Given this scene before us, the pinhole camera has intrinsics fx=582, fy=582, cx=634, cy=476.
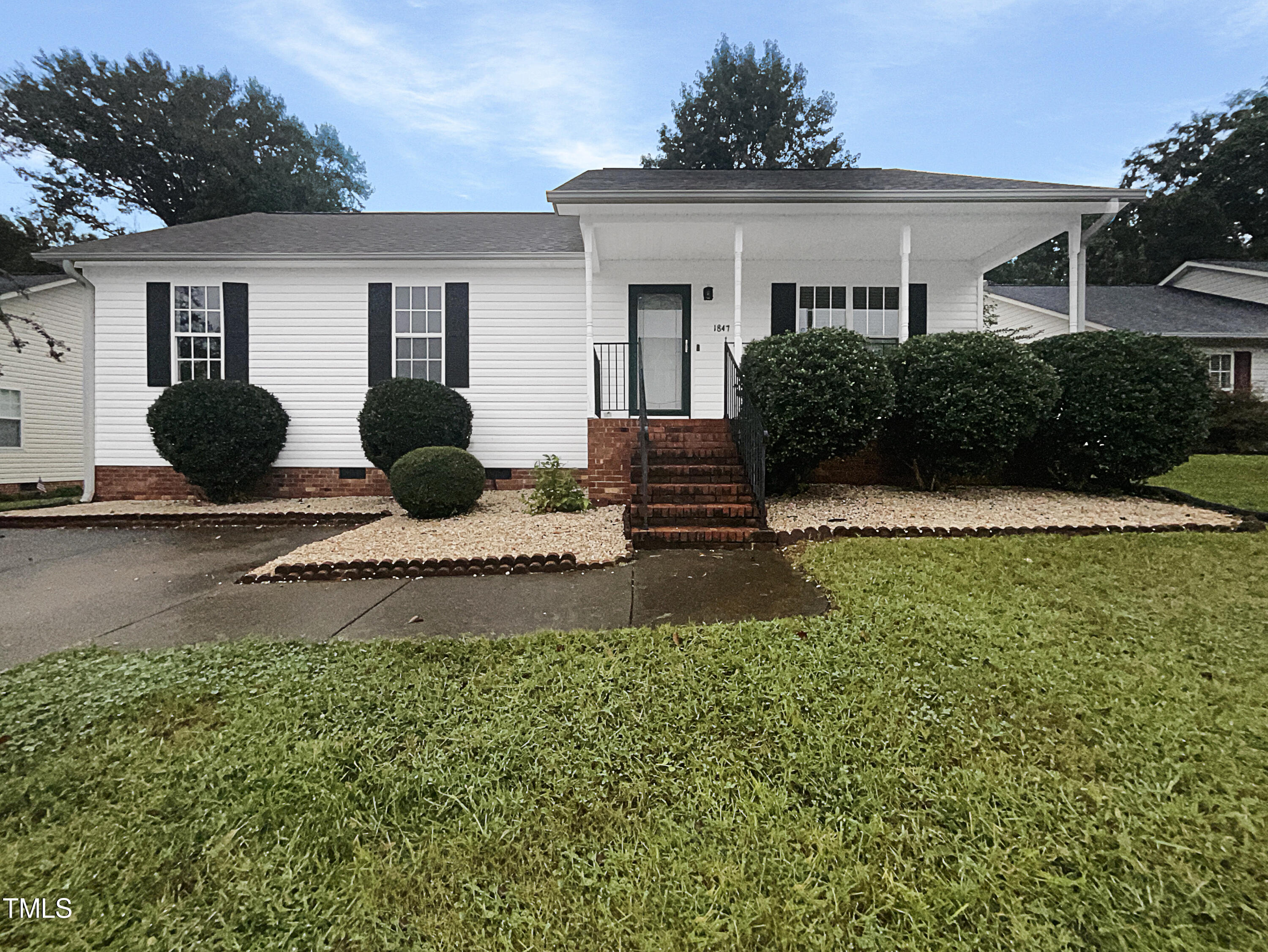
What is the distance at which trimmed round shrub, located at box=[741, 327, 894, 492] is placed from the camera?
20.7ft

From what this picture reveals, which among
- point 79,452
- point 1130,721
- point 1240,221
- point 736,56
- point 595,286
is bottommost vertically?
point 1130,721

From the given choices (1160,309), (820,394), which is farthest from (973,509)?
(1160,309)

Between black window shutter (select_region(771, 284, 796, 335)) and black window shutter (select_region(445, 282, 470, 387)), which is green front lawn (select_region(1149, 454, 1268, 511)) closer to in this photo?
black window shutter (select_region(771, 284, 796, 335))

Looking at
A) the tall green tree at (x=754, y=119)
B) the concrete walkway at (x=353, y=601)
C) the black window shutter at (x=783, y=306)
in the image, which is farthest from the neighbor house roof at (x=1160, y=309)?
the concrete walkway at (x=353, y=601)

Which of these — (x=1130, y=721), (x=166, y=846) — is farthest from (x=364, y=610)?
(x=1130, y=721)

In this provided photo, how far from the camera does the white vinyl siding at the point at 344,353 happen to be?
9.08 meters

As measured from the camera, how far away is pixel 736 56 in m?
26.2

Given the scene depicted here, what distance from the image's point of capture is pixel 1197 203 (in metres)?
26.1

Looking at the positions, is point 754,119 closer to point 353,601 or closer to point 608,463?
point 608,463

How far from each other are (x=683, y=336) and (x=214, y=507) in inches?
291

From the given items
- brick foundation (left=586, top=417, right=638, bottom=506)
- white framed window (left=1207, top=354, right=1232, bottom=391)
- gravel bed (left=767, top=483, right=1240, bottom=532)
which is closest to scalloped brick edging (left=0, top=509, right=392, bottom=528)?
brick foundation (left=586, top=417, right=638, bottom=506)

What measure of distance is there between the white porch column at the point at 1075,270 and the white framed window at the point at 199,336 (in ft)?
40.5

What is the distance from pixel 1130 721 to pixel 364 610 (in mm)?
3908

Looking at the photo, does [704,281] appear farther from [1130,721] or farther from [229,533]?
[1130,721]
